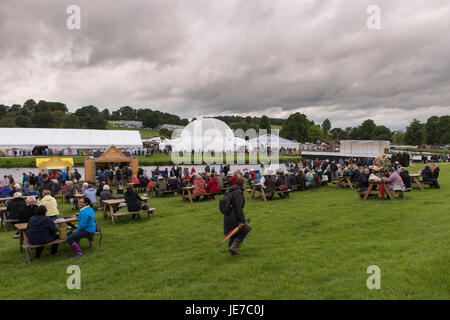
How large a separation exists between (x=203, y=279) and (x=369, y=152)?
42.4m

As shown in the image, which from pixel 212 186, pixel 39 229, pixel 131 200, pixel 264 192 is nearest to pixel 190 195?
pixel 212 186

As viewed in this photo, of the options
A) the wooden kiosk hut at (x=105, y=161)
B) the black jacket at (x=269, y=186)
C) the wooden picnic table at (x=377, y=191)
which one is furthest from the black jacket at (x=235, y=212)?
the wooden kiosk hut at (x=105, y=161)

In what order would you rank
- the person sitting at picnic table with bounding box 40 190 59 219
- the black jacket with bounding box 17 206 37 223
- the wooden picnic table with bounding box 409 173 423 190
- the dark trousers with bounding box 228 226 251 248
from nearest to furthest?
the dark trousers with bounding box 228 226 251 248 → the black jacket with bounding box 17 206 37 223 → the person sitting at picnic table with bounding box 40 190 59 219 → the wooden picnic table with bounding box 409 173 423 190

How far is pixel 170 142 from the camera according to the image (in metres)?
44.7

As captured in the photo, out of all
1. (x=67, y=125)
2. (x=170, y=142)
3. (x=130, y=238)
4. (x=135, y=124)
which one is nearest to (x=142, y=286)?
(x=130, y=238)

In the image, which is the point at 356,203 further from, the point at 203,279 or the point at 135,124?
the point at 135,124

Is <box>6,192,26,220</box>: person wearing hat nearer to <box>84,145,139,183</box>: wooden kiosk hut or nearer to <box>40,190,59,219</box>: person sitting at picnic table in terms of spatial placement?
<box>40,190,59,219</box>: person sitting at picnic table

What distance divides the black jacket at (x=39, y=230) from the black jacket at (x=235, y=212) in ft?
11.9

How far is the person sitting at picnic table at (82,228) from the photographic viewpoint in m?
6.04

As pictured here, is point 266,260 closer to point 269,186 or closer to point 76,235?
point 76,235

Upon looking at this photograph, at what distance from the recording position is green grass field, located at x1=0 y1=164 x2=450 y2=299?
397 cm

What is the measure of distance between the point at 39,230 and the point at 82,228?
78cm

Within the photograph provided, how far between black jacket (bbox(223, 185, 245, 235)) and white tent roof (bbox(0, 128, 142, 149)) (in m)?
34.0

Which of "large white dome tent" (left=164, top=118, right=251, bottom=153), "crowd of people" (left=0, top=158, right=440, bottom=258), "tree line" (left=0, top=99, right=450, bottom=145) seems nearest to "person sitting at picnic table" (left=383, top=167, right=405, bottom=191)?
"crowd of people" (left=0, top=158, right=440, bottom=258)
